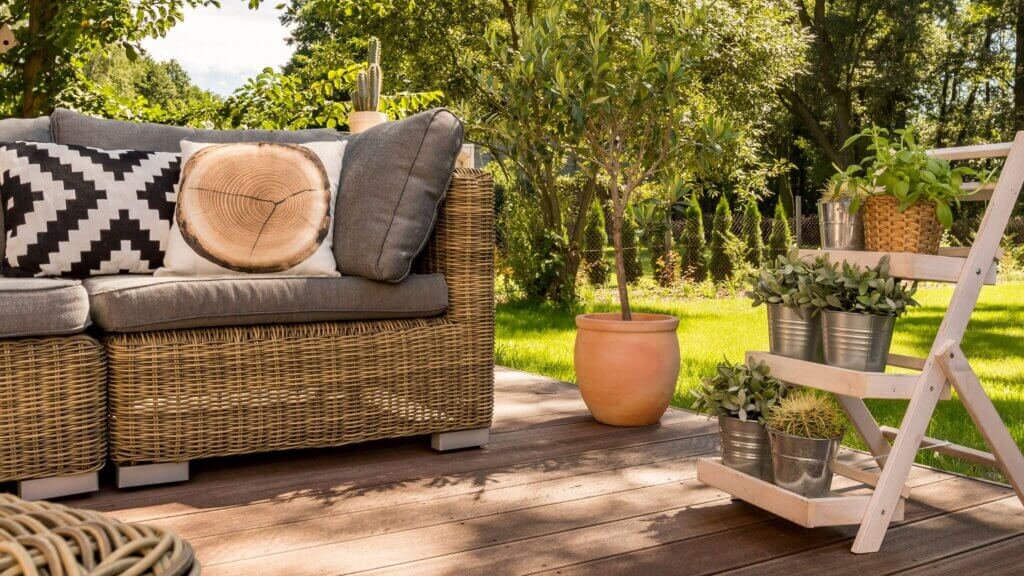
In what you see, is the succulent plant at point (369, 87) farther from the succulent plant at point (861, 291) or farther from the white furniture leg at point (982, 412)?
the white furniture leg at point (982, 412)

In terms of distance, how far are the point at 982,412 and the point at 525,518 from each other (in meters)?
1.02

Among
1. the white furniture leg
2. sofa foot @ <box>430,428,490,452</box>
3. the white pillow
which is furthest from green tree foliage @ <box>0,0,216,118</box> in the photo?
the white furniture leg

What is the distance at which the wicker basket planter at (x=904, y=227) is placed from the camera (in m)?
1.90

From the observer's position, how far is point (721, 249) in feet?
30.5

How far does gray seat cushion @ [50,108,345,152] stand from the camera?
8.84ft

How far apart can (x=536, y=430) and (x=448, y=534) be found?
99 centimetres

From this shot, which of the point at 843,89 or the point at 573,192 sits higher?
the point at 843,89

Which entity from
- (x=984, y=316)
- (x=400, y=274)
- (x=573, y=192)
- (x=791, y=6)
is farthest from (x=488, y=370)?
(x=791, y=6)

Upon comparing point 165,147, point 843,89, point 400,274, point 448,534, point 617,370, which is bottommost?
point 448,534

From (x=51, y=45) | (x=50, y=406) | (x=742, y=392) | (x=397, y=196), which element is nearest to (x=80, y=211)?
(x=50, y=406)

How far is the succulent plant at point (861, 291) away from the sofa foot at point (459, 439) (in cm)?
111

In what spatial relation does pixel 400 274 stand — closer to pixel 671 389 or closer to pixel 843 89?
pixel 671 389

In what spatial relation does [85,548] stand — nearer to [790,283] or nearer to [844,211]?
[790,283]

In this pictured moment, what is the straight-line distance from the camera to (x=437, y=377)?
253 centimetres
